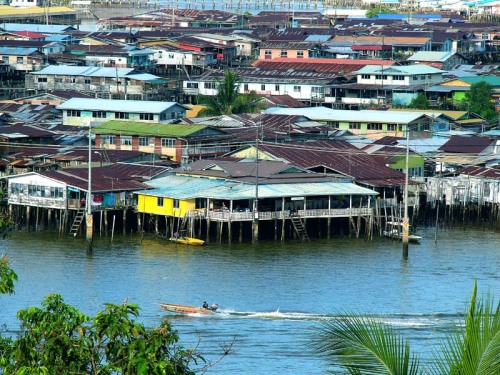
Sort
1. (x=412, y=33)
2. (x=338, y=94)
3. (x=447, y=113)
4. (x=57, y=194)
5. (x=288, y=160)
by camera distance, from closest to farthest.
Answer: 1. (x=57, y=194)
2. (x=288, y=160)
3. (x=447, y=113)
4. (x=338, y=94)
5. (x=412, y=33)

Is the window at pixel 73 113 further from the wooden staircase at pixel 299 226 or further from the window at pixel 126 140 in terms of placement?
the wooden staircase at pixel 299 226

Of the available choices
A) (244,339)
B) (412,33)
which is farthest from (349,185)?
(412,33)

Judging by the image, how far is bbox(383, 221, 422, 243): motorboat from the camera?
35.2 meters

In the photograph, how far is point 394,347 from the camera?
316 inches

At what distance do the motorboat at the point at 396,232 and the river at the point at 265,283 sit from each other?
281 mm

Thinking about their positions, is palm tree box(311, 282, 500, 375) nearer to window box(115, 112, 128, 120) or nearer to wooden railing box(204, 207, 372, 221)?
wooden railing box(204, 207, 372, 221)

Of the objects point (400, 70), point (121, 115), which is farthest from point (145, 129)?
point (400, 70)

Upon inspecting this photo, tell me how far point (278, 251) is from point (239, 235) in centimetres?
188

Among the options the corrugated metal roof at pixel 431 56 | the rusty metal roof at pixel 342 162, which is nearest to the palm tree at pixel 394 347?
the rusty metal roof at pixel 342 162

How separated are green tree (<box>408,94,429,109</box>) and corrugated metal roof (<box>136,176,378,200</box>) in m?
21.4

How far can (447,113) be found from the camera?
54562mm

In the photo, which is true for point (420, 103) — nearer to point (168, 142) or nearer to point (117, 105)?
point (117, 105)

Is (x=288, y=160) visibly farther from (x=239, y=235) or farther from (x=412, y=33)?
(x=412, y=33)

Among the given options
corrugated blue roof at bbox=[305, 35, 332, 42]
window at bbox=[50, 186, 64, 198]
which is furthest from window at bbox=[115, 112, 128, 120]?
corrugated blue roof at bbox=[305, 35, 332, 42]
